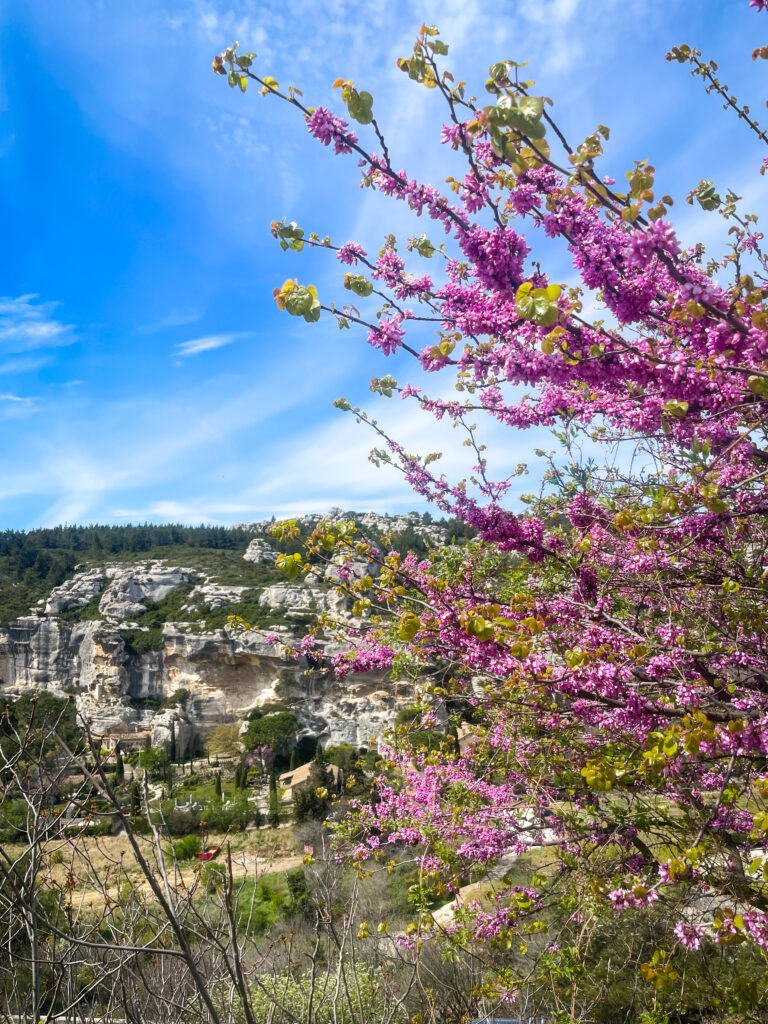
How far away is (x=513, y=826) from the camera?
14.8 ft

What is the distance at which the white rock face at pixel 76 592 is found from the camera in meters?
46.7

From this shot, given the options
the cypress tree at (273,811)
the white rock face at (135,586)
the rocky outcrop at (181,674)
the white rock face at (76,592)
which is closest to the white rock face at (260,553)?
the white rock face at (135,586)

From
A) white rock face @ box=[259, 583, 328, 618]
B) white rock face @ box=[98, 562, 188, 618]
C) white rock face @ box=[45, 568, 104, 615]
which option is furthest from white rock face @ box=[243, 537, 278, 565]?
white rock face @ box=[45, 568, 104, 615]

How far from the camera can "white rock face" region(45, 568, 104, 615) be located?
4675cm

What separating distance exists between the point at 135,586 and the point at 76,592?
5094mm

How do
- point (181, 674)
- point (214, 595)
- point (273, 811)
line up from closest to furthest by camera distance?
point (273, 811)
point (181, 674)
point (214, 595)

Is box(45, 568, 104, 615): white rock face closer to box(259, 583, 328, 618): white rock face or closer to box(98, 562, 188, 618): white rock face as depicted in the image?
box(98, 562, 188, 618): white rock face

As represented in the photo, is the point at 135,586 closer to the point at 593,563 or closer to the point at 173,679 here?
the point at 173,679

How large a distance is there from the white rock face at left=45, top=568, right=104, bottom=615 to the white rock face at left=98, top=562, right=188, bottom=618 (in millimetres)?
1141

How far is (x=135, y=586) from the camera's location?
49.8 meters

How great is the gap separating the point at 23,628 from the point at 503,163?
1962 inches

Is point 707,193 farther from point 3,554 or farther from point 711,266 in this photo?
point 3,554

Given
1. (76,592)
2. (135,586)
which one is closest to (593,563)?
(135,586)

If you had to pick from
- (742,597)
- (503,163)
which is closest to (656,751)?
(742,597)
